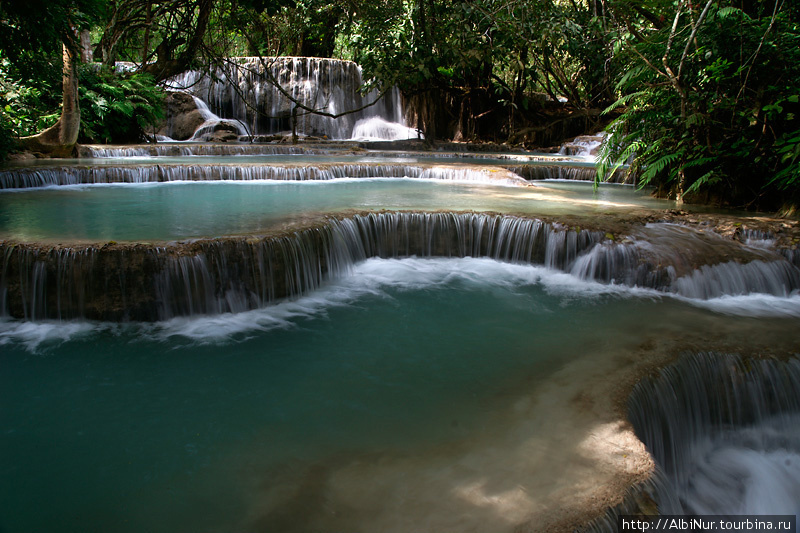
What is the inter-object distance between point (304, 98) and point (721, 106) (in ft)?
53.2

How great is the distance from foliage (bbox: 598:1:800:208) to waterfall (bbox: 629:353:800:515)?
12.3 feet

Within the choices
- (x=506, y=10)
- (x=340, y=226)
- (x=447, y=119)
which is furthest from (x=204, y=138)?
(x=340, y=226)

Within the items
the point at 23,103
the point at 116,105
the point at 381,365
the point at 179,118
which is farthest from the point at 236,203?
the point at 179,118

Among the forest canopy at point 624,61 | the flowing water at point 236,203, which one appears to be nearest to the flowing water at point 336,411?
the flowing water at point 236,203

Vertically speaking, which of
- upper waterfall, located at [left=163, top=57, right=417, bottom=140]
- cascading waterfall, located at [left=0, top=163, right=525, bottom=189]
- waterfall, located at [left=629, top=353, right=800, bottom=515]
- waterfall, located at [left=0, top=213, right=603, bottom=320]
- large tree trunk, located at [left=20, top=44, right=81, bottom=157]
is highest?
upper waterfall, located at [left=163, top=57, right=417, bottom=140]

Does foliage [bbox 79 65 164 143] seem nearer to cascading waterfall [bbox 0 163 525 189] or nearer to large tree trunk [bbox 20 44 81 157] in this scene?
large tree trunk [bbox 20 44 81 157]

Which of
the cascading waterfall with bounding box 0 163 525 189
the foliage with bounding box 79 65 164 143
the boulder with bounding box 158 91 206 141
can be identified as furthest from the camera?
the boulder with bounding box 158 91 206 141

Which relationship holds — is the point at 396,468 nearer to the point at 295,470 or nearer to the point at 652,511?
the point at 295,470

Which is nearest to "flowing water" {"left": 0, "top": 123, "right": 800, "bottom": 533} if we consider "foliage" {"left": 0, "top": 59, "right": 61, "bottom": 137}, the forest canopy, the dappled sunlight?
the dappled sunlight

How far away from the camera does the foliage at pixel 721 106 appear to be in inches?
253

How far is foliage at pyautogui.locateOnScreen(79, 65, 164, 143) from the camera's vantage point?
12589mm

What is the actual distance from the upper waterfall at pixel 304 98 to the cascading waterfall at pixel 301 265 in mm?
14272

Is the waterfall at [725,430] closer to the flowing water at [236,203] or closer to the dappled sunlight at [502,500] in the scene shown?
the dappled sunlight at [502,500]

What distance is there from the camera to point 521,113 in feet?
68.7
